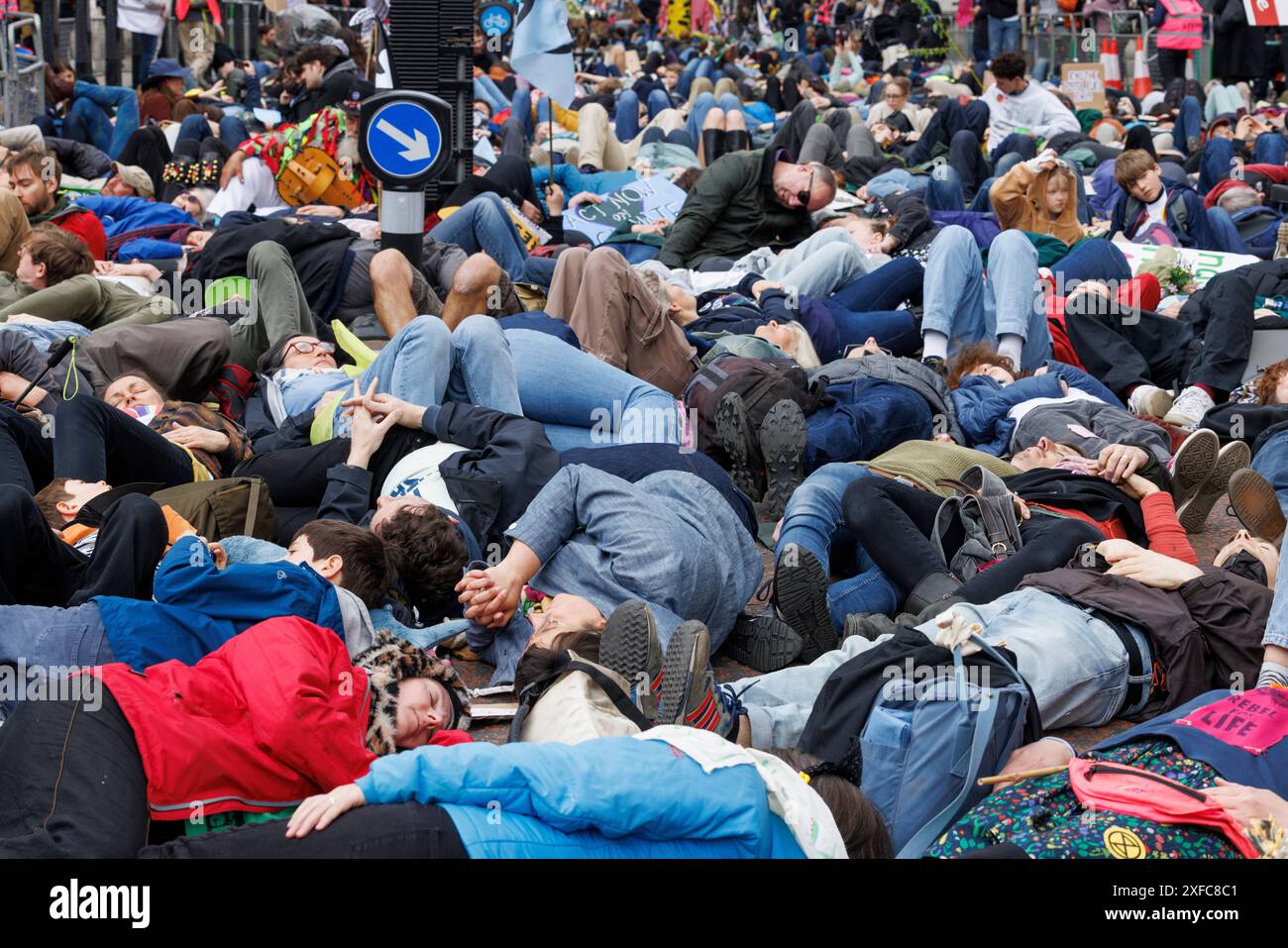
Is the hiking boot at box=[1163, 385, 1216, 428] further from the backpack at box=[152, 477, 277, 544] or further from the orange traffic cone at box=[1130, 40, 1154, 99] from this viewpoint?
the orange traffic cone at box=[1130, 40, 1154, 99]

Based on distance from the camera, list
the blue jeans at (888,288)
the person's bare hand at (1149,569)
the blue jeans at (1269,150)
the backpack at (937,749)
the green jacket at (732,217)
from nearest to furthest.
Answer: the backpack at (937,749) → the person's bare hand at (1149,569) → the blue jeans at (888,288) → the green jacket at (732,217) → the blue jeans at (1269,150)

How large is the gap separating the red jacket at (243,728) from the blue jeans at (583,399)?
2.58 meters

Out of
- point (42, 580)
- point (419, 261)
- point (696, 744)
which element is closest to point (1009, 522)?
point (696, 744)

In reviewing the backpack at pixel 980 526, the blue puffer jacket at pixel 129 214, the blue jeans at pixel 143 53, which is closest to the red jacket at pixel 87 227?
the blue puffer jacket at pixel 129 214

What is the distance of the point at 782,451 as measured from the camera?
19.1 feet

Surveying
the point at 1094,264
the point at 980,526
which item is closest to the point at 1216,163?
the point at 1094,264

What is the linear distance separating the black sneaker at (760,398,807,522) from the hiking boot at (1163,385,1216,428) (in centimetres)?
219

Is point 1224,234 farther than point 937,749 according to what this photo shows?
Yes

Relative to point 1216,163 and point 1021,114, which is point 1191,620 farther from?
point 1021,114

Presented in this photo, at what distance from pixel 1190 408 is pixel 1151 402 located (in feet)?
0.57

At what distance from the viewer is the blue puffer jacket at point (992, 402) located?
6.57 metres

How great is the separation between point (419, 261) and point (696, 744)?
5.43 m

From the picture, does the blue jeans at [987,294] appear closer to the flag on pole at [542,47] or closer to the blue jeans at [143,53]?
the flag on pole at [542,47]
